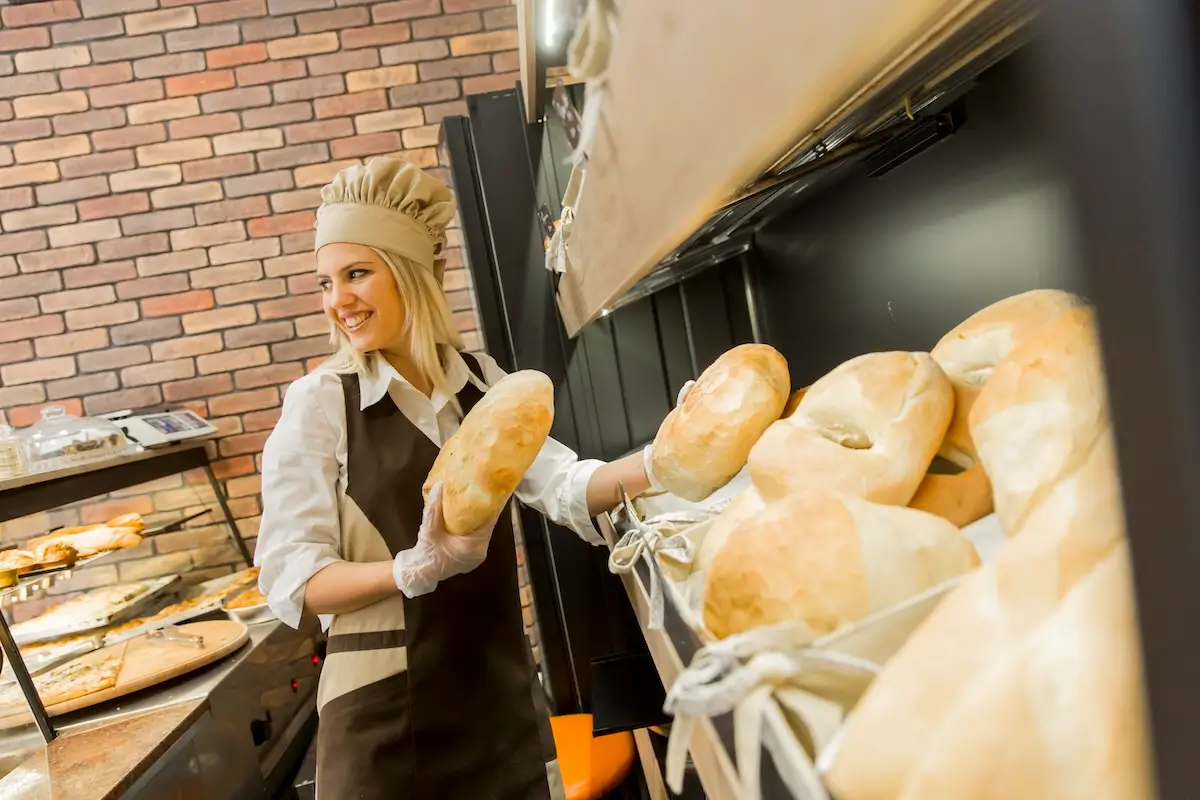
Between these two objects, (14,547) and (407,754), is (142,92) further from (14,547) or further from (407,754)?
(407,754)

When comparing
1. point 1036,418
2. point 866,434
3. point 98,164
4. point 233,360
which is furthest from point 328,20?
point 1036,418

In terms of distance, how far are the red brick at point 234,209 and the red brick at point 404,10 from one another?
0.79 m

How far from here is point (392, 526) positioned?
1.22 m

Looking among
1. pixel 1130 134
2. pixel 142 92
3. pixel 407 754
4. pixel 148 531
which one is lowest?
pixel 407 754

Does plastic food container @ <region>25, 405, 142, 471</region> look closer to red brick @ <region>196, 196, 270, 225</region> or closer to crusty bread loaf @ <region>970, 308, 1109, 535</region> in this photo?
red brick @ <region>196, 196, 270, 225</region>

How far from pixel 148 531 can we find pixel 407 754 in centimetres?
165

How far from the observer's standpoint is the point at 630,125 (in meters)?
0.52

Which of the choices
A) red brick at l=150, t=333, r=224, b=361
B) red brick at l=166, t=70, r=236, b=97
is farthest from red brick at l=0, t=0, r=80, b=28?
red brick at l=150, t=333, r=224, b=361

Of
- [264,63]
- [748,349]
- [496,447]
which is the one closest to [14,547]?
[496,447]

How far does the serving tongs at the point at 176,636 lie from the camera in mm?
1860

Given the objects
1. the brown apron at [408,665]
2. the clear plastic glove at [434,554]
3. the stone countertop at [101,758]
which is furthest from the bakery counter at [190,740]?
the clear plastic glove at [434,554]

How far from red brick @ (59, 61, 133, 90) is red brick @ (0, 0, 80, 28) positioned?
0.18 meters

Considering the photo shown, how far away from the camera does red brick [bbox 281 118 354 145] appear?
2648 millimetres

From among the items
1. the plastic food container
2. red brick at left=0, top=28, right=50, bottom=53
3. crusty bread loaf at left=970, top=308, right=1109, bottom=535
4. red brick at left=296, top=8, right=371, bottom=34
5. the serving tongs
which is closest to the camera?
crusty bread loaf at left=970, top=308, right=1109, bottom=535
